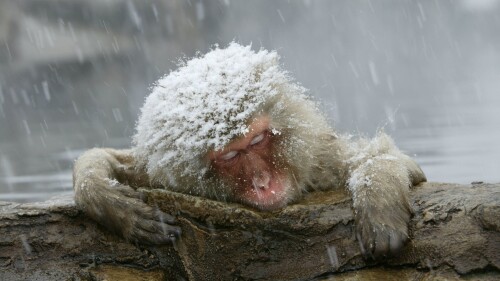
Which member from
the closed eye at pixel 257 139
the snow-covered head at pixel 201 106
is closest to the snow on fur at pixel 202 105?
the snow-covered head at pixel 201 106

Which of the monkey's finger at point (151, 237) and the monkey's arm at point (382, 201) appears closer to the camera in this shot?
the monkey's arm at point (382, 201)

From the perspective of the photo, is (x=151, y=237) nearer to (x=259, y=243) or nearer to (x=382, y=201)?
(x=259, y=243)

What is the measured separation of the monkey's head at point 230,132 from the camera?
284cm

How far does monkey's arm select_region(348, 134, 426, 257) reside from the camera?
255 centimetres

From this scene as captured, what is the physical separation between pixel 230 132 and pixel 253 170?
8.5 inches

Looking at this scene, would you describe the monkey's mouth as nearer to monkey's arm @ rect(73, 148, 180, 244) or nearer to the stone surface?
the stone surface

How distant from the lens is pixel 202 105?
2854mm

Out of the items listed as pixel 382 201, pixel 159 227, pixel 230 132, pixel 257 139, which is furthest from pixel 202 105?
pixel 382 201

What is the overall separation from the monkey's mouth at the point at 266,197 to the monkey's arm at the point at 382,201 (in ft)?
1.09

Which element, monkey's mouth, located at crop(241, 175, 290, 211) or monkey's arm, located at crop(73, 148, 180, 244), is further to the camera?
monkey's arm, located at crop(73, 148, 180, 244)

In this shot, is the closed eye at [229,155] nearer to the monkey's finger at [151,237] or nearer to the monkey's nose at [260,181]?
the monkey's nose at [260,181]

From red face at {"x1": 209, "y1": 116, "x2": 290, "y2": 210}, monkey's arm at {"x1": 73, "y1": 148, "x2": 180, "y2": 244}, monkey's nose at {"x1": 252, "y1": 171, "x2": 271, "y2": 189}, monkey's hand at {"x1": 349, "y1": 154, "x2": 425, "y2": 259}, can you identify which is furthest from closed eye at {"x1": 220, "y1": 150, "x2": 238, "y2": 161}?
monkey's hand at {"x1": 349, "y1": 154, "x2": 425, "y2": 259}

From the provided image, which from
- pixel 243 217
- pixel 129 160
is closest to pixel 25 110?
pixel 129 160

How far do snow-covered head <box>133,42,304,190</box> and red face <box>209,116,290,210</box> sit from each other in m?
0.06
